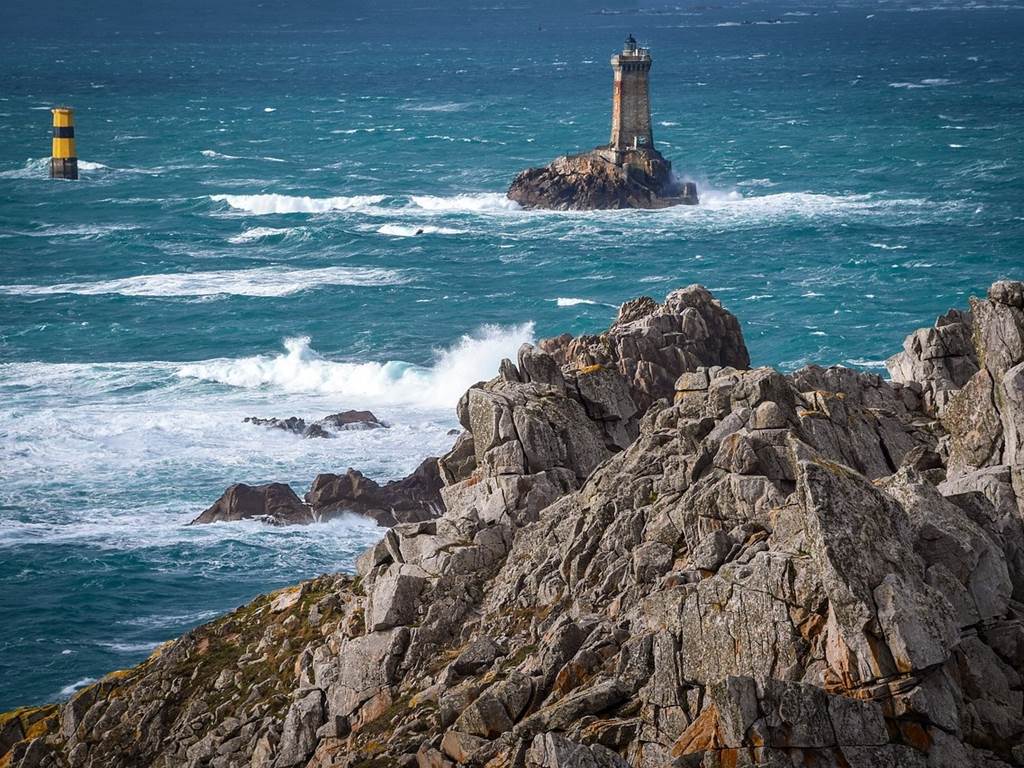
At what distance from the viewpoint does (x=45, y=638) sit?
57.6 metres

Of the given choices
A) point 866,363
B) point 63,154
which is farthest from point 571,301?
point 63,154

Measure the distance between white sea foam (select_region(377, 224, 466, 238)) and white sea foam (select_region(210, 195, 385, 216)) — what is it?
9.96m

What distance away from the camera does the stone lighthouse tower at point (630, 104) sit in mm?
148875

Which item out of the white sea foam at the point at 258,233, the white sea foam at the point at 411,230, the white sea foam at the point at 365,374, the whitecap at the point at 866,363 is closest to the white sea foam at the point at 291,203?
the white sea foam at the point at 258,233

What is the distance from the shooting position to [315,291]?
11544 cm

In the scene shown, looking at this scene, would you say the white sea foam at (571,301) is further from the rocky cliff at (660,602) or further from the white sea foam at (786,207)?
the rocky cliff at (660,602)

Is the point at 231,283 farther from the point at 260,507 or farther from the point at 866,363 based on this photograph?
the point at 260,507

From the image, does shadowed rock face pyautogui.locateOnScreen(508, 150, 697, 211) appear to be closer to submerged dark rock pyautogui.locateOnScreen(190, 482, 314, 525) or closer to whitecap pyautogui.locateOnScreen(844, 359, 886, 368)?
whitecap pyautogui.locateOnScreen(844, 359, 886, 368)

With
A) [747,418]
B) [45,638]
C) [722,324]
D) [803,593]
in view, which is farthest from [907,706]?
[45,638]

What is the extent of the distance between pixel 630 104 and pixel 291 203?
1248 inches

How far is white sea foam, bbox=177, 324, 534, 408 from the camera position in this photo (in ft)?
290

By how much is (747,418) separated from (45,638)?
3129 centimetres

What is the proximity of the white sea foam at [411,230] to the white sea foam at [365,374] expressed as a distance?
40261 mm

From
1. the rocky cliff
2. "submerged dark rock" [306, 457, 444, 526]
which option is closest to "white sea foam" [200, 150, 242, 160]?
"submerged dark rock" [306, 457, 444, 526]
